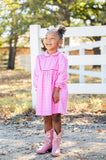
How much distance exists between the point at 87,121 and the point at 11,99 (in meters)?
3.00

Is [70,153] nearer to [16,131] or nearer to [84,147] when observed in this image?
[84,147]

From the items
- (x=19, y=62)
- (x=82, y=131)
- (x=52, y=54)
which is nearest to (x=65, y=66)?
(x=52, y=54)

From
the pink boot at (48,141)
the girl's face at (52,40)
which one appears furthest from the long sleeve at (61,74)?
the pink boot at (48,141)

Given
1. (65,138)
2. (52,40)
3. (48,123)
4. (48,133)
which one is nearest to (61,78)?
(52,40)

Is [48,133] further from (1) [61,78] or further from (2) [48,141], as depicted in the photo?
(1) [61,78]

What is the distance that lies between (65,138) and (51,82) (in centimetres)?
113

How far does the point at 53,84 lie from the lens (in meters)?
3.15

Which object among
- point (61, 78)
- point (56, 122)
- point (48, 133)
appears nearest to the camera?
point (61, 78)

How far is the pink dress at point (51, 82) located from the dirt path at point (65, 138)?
21.8 inches

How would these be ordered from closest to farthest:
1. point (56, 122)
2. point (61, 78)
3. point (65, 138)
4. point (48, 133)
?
point (61, 78) < point (56, 122) < point (48, 133) < point (65, 138)

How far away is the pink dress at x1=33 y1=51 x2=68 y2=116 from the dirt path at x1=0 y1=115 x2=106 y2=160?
21.8 inches

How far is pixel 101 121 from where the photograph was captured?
4.81 meters

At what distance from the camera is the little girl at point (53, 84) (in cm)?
312

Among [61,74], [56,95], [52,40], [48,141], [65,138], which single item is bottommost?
[65,138]
